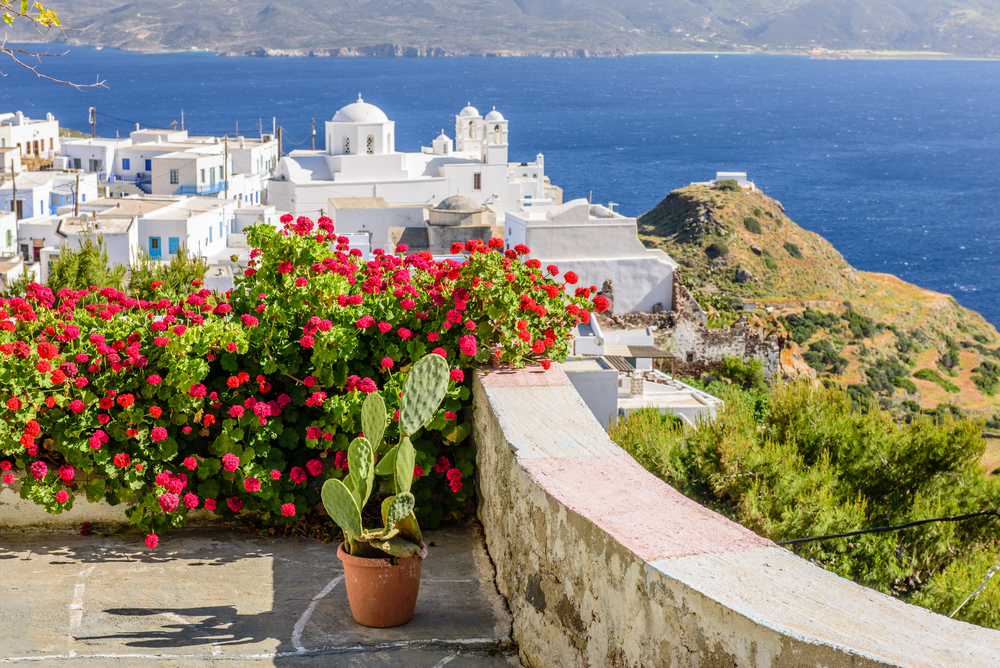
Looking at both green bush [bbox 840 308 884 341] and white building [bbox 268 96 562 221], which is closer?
white building [bbox 268 96 562 221]

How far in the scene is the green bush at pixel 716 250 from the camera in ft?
190

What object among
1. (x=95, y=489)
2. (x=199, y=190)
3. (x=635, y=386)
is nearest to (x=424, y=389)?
(x=95, y=489)

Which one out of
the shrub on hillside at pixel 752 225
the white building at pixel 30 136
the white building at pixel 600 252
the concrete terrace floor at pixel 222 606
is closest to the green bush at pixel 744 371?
the white building at pixel 600 252

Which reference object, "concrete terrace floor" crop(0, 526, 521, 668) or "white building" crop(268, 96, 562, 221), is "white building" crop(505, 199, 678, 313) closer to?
"white building" crop(268, 96, 562, 221)

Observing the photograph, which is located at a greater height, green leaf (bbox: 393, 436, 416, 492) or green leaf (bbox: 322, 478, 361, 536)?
green leaf (bbox: 393, 436, 416, 492)

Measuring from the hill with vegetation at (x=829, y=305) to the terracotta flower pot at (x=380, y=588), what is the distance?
32.5 m

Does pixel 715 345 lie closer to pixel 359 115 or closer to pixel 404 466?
pixel 359 115

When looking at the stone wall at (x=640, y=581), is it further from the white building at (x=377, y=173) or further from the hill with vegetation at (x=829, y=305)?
the white building at (x=377, y=173)

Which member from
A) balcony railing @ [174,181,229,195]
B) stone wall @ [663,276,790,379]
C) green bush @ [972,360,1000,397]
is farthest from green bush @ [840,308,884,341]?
balcony railing @ [174,181,229,195]

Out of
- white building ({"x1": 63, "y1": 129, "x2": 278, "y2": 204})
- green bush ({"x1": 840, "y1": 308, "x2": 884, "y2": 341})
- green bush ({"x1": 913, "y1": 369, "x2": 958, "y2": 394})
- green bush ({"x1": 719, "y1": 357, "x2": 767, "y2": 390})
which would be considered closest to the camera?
green bush ({"x1": 719, "y1": 357, "x2": 767, "y2": 390})

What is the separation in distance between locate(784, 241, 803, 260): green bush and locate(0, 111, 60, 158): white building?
46437mm

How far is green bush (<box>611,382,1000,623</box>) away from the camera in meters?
5.74

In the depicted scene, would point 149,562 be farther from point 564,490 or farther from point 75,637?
point 564,490

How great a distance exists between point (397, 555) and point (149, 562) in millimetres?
1172
